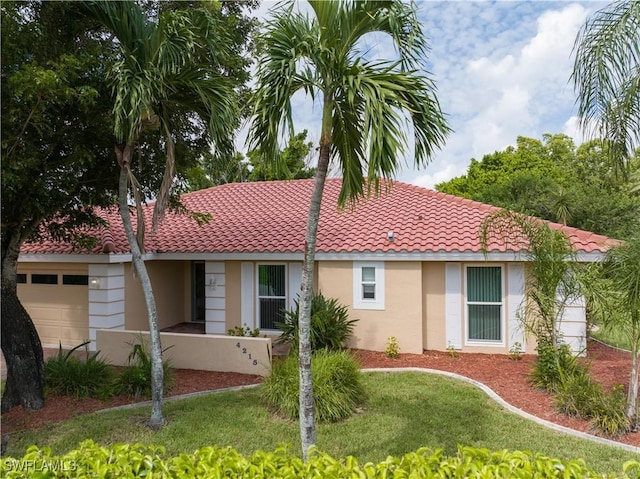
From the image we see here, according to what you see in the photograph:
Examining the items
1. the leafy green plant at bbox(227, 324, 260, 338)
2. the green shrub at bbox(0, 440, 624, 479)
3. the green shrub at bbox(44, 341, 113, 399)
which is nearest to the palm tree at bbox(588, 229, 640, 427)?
the green shrub at bbox(0, 440, 624, 479)

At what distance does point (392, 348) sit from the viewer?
12.1 meters

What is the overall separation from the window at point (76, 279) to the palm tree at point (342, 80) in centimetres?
1145

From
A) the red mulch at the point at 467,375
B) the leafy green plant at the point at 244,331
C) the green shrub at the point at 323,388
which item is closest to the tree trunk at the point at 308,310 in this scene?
the green shrub at the point at 323,388

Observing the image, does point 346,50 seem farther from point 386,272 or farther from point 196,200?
point 196,200

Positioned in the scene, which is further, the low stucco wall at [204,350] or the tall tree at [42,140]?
the low stucco wall at [204,350]

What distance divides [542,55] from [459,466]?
7.74m

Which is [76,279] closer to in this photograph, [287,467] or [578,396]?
[287,467]

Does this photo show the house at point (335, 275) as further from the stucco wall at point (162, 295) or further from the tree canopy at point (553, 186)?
the tree canopy at point (553, 186)

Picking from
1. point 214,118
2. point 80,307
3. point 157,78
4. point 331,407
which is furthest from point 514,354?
point 80,307

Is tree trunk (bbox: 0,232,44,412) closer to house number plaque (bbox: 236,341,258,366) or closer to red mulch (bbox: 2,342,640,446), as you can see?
red mulch (bbox: 2,342,640,446)

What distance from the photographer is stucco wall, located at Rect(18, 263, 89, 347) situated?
14.1m

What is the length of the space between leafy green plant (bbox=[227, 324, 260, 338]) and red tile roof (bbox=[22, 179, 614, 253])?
96.7 inches

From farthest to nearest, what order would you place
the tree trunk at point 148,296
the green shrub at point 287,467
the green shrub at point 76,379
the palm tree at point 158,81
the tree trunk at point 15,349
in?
the green shrub at point 76,379
the tree trunk at point 15,349
the tree trunk at point 148,296
the palm tree at point 158,81
the green shrub at point 287,467

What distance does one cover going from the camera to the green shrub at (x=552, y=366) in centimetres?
869
